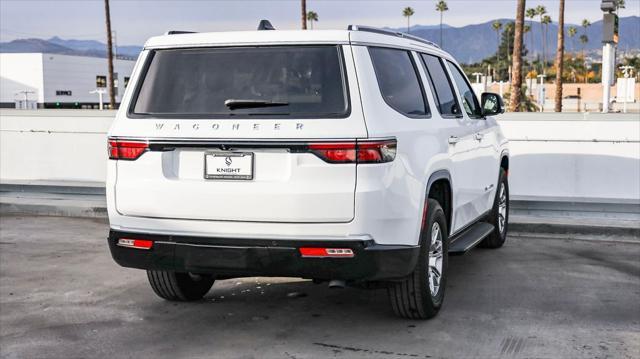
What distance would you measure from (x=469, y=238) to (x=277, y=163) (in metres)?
2.76

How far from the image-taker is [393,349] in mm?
5449

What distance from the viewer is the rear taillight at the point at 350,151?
5137 mm

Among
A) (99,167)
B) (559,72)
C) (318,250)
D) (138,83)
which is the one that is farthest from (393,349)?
(559,72)

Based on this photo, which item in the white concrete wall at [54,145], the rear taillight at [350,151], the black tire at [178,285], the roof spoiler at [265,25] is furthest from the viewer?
the white concrete wall at [54,145]

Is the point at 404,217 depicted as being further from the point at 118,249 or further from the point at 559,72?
the point at 559,72

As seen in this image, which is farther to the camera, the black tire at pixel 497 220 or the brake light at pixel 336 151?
the black tire at pixel 497 220

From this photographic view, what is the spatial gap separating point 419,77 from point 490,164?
2185 millimetres

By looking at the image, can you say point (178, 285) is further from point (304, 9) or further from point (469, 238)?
point (304, 9)

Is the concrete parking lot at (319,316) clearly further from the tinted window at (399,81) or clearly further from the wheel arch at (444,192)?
the tinted window at (399,81)

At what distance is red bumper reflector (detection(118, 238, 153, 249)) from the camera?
18.3 ft

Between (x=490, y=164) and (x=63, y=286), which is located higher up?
(x=490, y=164)

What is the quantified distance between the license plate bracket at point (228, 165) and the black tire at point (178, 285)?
54.9 inches

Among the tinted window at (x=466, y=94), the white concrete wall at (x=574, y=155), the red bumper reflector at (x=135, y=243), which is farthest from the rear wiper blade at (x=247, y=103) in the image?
the white concrete wall at (x=574, y=155)

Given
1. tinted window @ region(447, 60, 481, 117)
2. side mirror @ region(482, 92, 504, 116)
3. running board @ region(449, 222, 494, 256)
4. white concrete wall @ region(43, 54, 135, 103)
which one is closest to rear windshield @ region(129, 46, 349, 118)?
running board @ region(449, 222, 494, 256)
